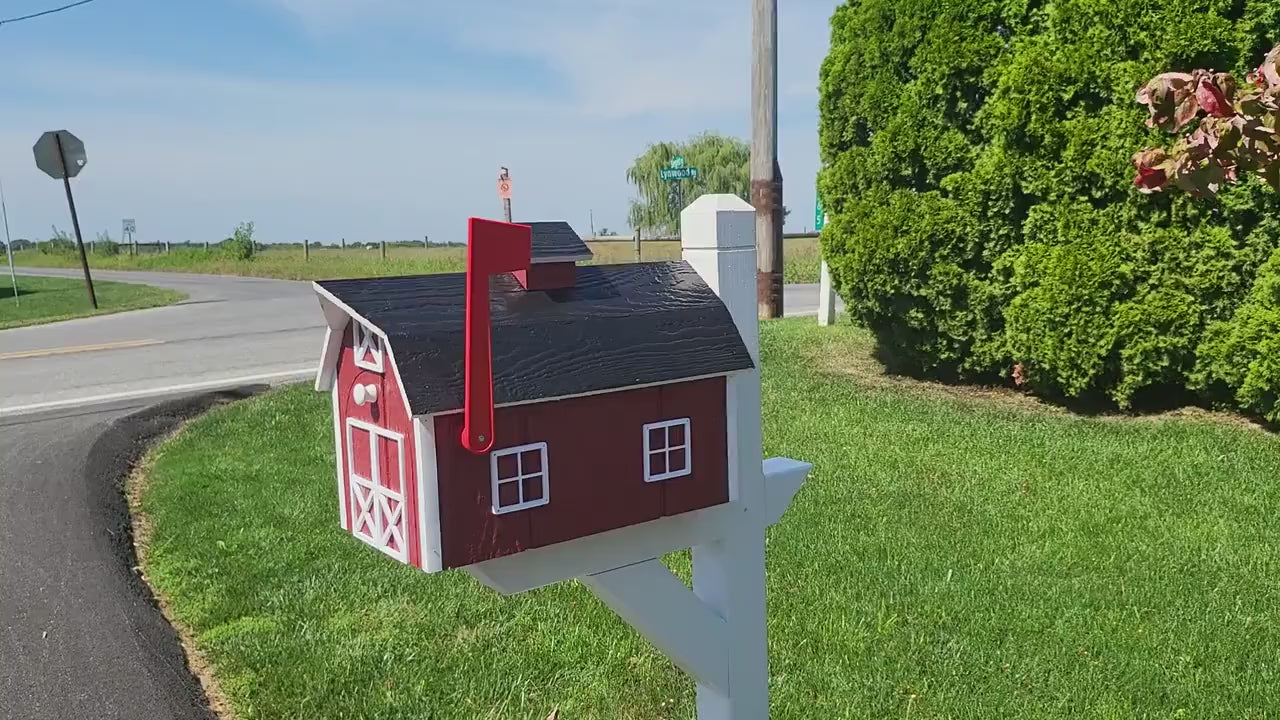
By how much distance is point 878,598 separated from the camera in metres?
3.76

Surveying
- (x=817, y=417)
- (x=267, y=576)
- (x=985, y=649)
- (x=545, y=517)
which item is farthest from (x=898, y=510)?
(x=545, y=517)

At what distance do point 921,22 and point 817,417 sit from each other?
2970mm

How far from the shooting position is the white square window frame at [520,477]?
1450 millimetres

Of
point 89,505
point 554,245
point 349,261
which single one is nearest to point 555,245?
point 554,245

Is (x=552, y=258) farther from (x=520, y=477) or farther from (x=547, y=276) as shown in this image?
(x=520, y=477)

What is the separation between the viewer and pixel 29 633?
12.6ft

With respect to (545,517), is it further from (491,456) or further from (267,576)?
(267,576)

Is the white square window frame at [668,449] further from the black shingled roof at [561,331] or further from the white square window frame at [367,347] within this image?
the white square window frame at [367,347]

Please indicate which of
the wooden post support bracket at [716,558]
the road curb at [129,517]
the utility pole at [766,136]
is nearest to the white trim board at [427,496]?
the wooden post support bracket at [716,558]

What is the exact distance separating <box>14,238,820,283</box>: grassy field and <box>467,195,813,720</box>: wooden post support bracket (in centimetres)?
2199

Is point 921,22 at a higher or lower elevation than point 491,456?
A: higher

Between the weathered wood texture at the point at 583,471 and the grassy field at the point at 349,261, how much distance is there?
22.2 meters

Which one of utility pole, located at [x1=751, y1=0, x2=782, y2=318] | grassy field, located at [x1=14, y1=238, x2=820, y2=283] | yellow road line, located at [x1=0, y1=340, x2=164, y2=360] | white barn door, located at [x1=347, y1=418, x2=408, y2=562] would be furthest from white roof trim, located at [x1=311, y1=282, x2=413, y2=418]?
grassy field, located at [x1=14, y1=238, x2=820, y2=283]

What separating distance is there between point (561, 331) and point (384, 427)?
1.00 ft
